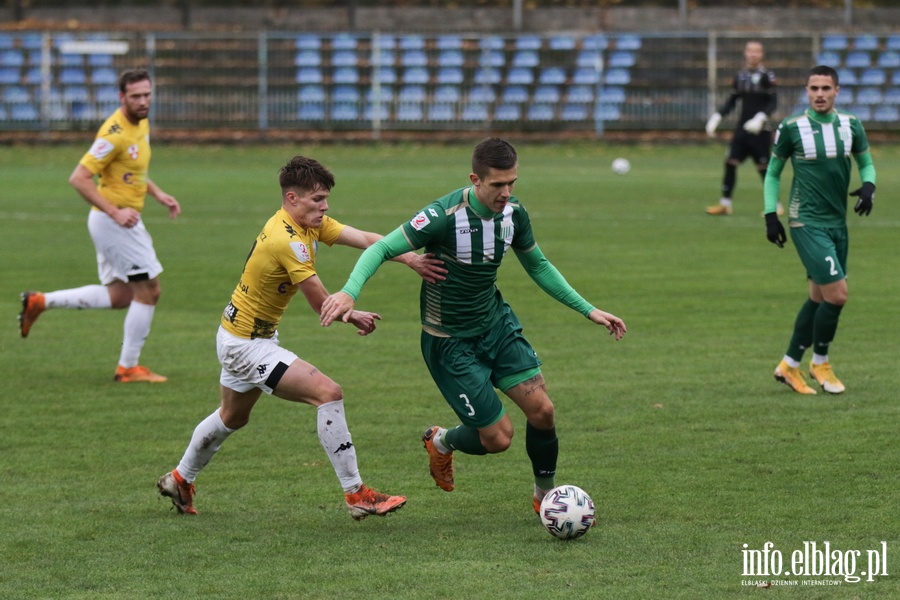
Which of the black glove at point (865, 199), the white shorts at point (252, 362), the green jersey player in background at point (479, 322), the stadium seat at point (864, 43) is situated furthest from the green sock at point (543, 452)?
the stadium seat at point (864, 43)

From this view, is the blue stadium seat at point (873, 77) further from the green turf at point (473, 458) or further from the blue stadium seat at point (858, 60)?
the green turf at point (473, 458)

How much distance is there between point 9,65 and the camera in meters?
38.7

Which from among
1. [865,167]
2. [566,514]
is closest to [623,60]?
[865,167]

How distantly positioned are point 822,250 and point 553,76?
30.1 m

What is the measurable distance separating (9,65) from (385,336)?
95.6 feet

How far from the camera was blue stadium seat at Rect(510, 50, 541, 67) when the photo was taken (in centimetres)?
3969

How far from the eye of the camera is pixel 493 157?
675cm

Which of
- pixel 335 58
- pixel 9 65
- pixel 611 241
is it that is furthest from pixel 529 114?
pixel 611 241

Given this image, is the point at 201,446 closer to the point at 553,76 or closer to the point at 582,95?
the point at 582,95

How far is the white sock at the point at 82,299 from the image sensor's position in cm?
1147

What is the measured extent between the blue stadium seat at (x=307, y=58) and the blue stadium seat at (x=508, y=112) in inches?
210

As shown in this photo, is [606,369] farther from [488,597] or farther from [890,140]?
[890,140]

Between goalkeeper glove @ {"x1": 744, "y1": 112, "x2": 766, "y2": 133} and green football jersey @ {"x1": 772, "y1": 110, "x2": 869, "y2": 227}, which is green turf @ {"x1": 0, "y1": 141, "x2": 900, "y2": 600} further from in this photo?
goalkeeper glove @ {"x1": 744, "y1": 112, "x2": 766, "y2": 133}

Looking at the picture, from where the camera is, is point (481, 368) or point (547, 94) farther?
point (547, 94)
